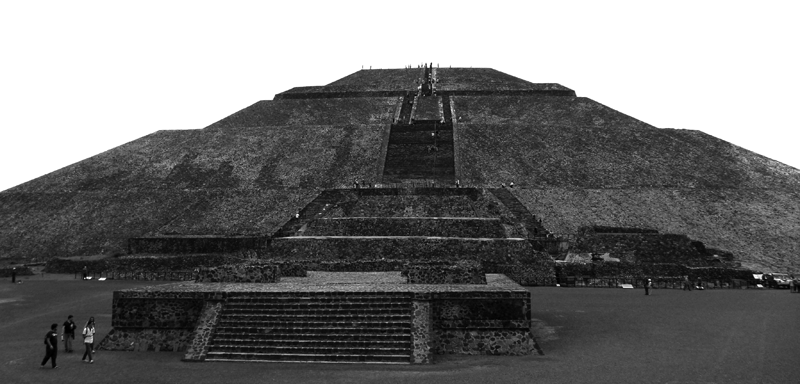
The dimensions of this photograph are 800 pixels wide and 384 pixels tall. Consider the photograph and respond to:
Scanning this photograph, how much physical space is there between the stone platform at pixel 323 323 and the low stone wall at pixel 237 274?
2480 mm

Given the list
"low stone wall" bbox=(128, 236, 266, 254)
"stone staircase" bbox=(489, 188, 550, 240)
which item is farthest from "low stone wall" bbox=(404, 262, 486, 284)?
"low stone wall" bbox=(128, 236, 266, 254)

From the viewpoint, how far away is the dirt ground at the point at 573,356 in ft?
36.3

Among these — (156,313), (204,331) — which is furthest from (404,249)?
(204,331)

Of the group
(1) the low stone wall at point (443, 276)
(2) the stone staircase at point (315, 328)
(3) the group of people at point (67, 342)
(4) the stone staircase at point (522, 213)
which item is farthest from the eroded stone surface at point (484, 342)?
(4) the stone staircase at point (522, 213)

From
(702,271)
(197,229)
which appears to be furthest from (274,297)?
(197,229)

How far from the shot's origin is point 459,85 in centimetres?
6538

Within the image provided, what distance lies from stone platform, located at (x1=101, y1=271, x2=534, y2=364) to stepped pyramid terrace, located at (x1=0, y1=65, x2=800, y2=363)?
4cm

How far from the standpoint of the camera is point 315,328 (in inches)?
515

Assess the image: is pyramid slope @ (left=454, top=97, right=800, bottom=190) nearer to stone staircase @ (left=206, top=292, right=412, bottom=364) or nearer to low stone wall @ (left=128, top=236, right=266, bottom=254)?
low stone wall @ (left=128, top=236, right=266, bottom=254)

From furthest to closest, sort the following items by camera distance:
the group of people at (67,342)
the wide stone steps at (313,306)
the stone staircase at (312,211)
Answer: the stone staircase at (312,211), the wide stone steps at (313,306), the group of people at (67,342)

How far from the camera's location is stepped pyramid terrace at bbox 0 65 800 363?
43.6ft

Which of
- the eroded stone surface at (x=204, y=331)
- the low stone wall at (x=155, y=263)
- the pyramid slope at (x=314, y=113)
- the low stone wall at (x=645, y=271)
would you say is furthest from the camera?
the pyramid slope at (x=314, y=113)

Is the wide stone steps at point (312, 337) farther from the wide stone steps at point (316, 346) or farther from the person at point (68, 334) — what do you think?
the person at point (68, 334)

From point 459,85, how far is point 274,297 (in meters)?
53.8
